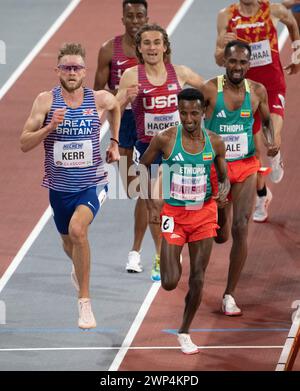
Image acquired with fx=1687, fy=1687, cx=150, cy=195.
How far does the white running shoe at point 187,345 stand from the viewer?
1468 centimetres

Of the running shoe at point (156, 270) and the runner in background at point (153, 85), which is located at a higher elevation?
the runner in background at point (153, 85)

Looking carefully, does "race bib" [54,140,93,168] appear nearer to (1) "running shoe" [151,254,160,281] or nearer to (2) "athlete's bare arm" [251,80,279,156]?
(2) "athlete's bare arm" [251,80,279,156]

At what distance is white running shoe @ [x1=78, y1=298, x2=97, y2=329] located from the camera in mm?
14727

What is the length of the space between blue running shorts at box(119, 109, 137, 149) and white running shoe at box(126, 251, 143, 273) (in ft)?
3.79

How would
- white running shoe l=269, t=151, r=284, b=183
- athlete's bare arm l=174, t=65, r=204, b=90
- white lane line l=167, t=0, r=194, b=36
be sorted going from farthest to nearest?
white lane line l=167, t=0, r=194, b=36 → white running shoe l=269, t=151, r=284, b=183 → athlete's bare arm l=174, t=65, r=204, b=90

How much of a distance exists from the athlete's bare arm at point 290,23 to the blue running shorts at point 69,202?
4141 mm

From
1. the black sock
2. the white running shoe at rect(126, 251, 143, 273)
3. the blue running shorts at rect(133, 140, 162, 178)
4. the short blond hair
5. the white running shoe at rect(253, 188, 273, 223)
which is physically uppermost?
the short blond hair

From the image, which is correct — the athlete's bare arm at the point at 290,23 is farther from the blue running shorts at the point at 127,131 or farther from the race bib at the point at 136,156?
the race bib at the point at 136,156

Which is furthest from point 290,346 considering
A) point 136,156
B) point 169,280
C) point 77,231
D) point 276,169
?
point 276,169

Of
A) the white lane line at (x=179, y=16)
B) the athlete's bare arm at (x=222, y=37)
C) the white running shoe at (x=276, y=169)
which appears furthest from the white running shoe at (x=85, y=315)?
the white lane line at (x=179, y=16)

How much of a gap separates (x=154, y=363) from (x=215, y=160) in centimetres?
184

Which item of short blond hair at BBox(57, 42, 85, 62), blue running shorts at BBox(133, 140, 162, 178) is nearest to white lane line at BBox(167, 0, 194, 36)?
blue running shorts at BBox(133, 140, 162, 178)

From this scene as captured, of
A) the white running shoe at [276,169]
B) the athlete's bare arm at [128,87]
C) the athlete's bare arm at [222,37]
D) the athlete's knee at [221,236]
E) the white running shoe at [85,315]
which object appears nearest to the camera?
the white running shoe at [85,315]

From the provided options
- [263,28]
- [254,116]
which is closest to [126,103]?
[254,116]
